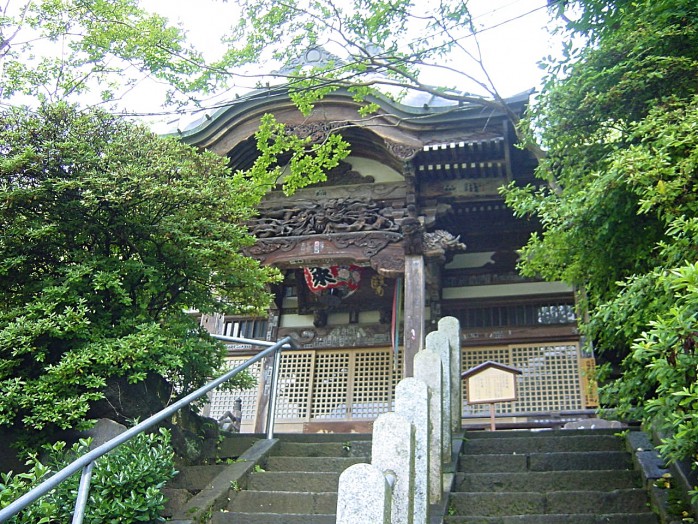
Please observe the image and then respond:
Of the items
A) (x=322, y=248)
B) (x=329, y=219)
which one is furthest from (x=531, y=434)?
(x=329, y=219)

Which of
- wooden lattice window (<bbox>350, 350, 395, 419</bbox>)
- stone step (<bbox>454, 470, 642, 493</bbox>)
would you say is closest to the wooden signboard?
wooden lattice window (<bbox>350, 350, 395, 419</bbox>)

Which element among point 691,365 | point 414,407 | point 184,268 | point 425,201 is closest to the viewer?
point 691,365

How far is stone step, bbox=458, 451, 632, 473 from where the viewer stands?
580 centimetres

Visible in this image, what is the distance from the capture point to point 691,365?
12.6ft

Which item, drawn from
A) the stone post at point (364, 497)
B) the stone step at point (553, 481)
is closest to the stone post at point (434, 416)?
the stone step at point (553, 481)

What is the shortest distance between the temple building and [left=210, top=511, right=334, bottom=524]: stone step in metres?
4.45

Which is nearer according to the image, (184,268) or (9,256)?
(9,256)

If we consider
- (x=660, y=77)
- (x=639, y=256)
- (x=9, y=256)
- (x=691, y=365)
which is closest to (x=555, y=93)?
(x=660, y=77)

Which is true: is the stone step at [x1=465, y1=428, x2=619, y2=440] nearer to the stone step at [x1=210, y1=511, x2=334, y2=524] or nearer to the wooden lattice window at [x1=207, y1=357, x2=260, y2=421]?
the stone step at [x1=210, y1=511, x2=334, y2=524]

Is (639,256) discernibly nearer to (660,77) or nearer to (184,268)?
(660,77)

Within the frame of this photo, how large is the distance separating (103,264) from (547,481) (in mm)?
4363

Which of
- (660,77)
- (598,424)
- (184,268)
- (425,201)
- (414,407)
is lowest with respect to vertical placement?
(414,407)

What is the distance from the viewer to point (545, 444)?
632 centimetres

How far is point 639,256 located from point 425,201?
17.9 ft
